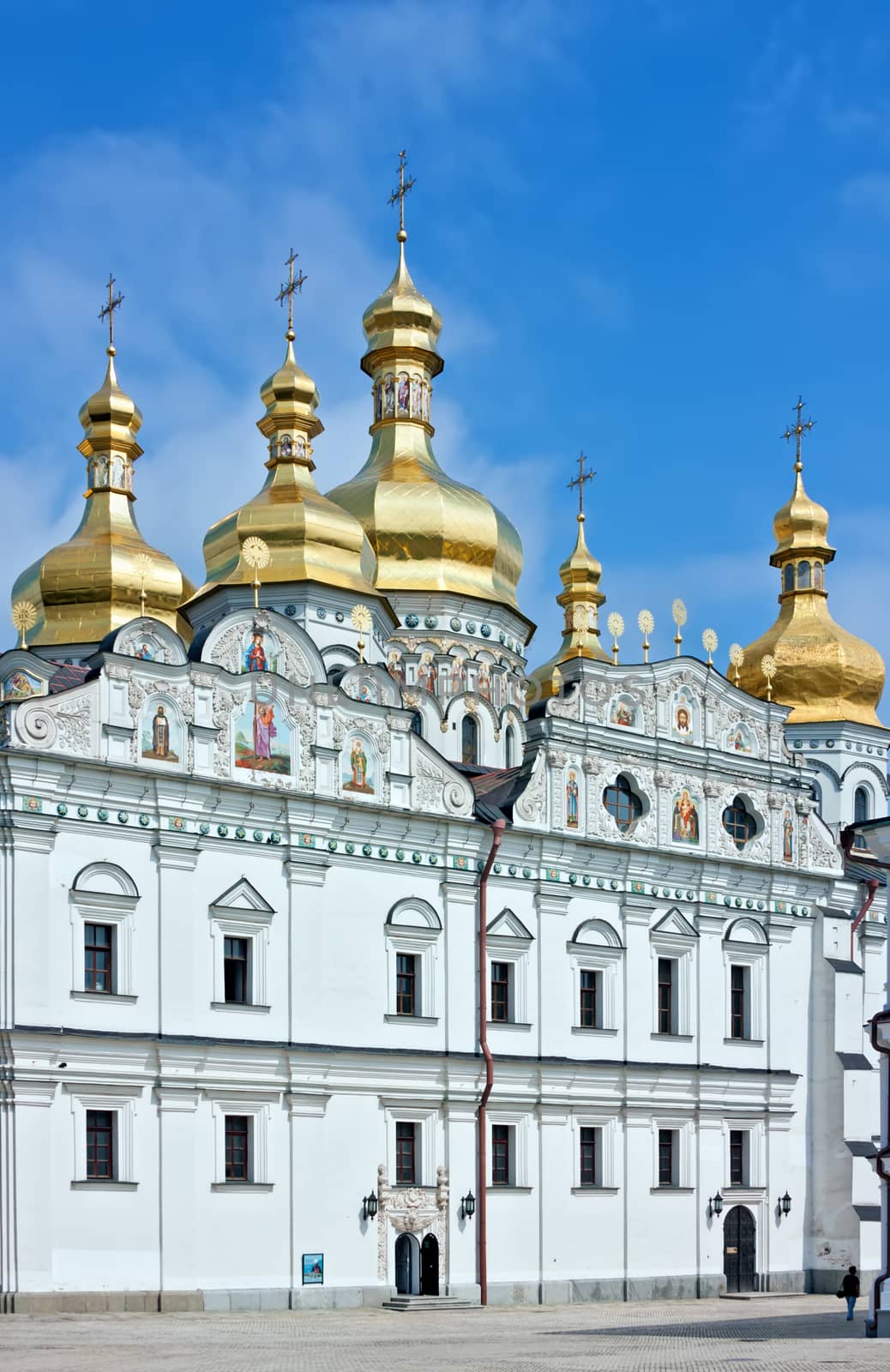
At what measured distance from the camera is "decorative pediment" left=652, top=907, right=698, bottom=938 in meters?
39.7

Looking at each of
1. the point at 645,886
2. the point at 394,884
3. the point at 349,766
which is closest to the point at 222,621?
the point at 349,766

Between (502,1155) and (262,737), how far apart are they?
8.91m

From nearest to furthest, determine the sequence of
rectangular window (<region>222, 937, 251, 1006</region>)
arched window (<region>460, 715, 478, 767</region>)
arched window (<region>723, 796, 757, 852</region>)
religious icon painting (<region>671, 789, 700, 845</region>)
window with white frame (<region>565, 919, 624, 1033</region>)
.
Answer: rectangular window (<region>222, 937, 251, 1006</region>), window with white frame (<region>565, 919, 624, 1033</region>), religious icon painting (<region>671, 789, 700, 845</region>), arched window (<region>723, 796, 757, 852</region>), arched window (<region>460, 715, 478, 767</region>)

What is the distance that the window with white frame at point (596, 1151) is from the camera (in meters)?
37.9

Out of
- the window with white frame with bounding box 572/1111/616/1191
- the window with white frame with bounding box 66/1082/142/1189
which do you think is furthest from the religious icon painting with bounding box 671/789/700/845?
the window with white frame with bounding box 66/1082/142/1189

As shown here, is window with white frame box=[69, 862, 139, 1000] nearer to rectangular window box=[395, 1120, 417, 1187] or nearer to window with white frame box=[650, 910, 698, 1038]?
rectangular window box=[395, 1120, 417, 1187]

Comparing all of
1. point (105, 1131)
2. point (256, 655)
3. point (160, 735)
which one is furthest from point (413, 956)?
point (105, 1131)

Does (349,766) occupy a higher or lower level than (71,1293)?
higher

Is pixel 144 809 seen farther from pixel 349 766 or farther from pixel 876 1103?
pixel 876 1103

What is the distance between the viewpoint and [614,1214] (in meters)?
38.0

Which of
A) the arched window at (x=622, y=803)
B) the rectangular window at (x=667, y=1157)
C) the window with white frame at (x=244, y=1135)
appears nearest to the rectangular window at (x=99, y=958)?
the window with white frame at (x=244, y=1135)

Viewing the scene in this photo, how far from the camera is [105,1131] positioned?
3153 centimetres

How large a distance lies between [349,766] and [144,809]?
4212 millimetres

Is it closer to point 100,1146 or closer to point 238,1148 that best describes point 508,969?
point 238,1148
